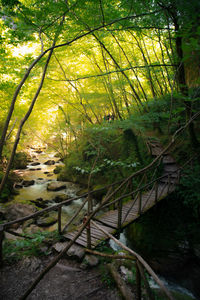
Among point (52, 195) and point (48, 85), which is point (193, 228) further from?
point (48, 85)

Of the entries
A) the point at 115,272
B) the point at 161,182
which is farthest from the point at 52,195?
the point at 115,272

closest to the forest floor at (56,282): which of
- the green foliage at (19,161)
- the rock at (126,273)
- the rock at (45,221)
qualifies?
the rock at (126,273)

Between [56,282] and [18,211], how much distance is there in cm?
545

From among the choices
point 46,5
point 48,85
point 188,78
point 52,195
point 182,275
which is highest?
point 48,85

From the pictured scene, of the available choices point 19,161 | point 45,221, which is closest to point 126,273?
point 45,221

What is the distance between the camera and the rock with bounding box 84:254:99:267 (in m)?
3.64

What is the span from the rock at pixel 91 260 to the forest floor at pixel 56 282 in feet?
0.33

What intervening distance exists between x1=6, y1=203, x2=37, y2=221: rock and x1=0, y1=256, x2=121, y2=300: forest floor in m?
4.28

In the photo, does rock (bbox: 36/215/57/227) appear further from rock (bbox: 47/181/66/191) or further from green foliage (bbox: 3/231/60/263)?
rock (bbox: 47/181/66/191)

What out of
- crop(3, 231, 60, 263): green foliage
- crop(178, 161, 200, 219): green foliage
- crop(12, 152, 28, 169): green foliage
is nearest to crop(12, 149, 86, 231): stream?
crop(3, 231, 60, 263): green foliage

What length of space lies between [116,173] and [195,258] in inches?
227

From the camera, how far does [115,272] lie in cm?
320

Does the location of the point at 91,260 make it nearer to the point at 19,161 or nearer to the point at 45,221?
the point at 45,221

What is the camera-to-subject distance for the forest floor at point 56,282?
2922mm
